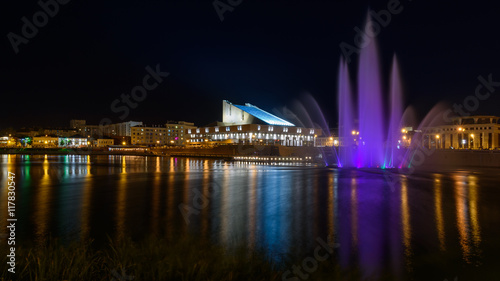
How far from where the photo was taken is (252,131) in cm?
11450

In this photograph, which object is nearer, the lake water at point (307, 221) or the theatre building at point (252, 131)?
the lake water at point (307, 221)

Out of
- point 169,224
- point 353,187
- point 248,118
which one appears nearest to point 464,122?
point 248,118

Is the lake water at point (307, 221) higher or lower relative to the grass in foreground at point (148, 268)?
lower

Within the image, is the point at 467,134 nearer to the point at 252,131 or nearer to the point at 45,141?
the point at 252,131

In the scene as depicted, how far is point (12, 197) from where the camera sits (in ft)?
56.9

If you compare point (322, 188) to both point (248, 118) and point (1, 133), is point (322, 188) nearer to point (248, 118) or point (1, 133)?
point (248, 118)

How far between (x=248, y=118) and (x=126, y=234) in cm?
11631

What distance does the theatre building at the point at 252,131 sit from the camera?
378ft

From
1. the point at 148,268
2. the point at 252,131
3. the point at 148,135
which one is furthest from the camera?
the point at 148,135

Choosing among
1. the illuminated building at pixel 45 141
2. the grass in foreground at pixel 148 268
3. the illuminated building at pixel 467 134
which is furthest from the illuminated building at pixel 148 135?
the grass in foreground at pixel 148 268

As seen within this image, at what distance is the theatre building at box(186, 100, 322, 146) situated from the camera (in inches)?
4540

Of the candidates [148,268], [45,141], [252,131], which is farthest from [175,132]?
[148,268]

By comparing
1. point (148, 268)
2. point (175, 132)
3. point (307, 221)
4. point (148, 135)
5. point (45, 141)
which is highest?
point (175, 132)

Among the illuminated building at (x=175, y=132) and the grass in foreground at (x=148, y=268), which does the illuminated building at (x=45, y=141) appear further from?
the grass in foreground at (x=148, y=268)
